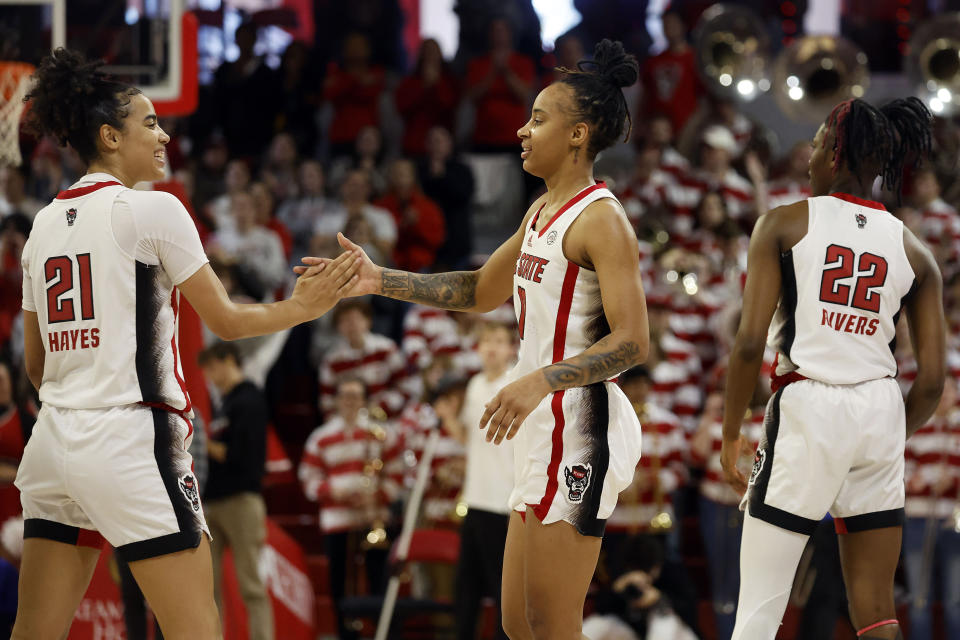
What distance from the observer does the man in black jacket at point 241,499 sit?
7426 mm

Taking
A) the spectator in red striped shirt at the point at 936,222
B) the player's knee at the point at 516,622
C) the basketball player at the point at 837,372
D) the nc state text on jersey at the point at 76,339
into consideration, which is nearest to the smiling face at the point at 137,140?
the nc state text on jersey at the point at 76,339

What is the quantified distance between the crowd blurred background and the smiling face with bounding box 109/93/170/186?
2590mm

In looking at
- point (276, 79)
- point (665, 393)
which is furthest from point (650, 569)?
point (276, 79)

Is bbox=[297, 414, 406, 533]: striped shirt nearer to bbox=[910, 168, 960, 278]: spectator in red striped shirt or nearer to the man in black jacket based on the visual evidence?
the man in black jacket

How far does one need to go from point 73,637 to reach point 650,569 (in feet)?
11.5

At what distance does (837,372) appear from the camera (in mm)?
4152

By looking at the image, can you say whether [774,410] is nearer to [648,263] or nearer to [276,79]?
[648,263]

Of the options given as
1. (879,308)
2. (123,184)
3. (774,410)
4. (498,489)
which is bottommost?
(498,489)

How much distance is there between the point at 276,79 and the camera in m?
12.5

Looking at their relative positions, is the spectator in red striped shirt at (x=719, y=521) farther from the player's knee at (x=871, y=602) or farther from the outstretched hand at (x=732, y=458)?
the player's knee at (x=871, y=602)

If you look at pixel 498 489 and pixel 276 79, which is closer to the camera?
pixel 498 489

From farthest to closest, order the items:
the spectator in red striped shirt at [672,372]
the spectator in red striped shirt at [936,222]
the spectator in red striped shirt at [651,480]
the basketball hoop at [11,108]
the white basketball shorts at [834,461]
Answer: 1. the spectator in red striped shirt at [936,222]
2. the spectator in red striped shirt at [672,372]
3. the spectator in red striped shirt at [651,480]
4. the basketball hoop at [11,108]
5. the white basketball shorts at [834,461]

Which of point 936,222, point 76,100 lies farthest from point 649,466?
point 76,100

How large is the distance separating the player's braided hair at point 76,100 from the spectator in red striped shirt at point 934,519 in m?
6.29
